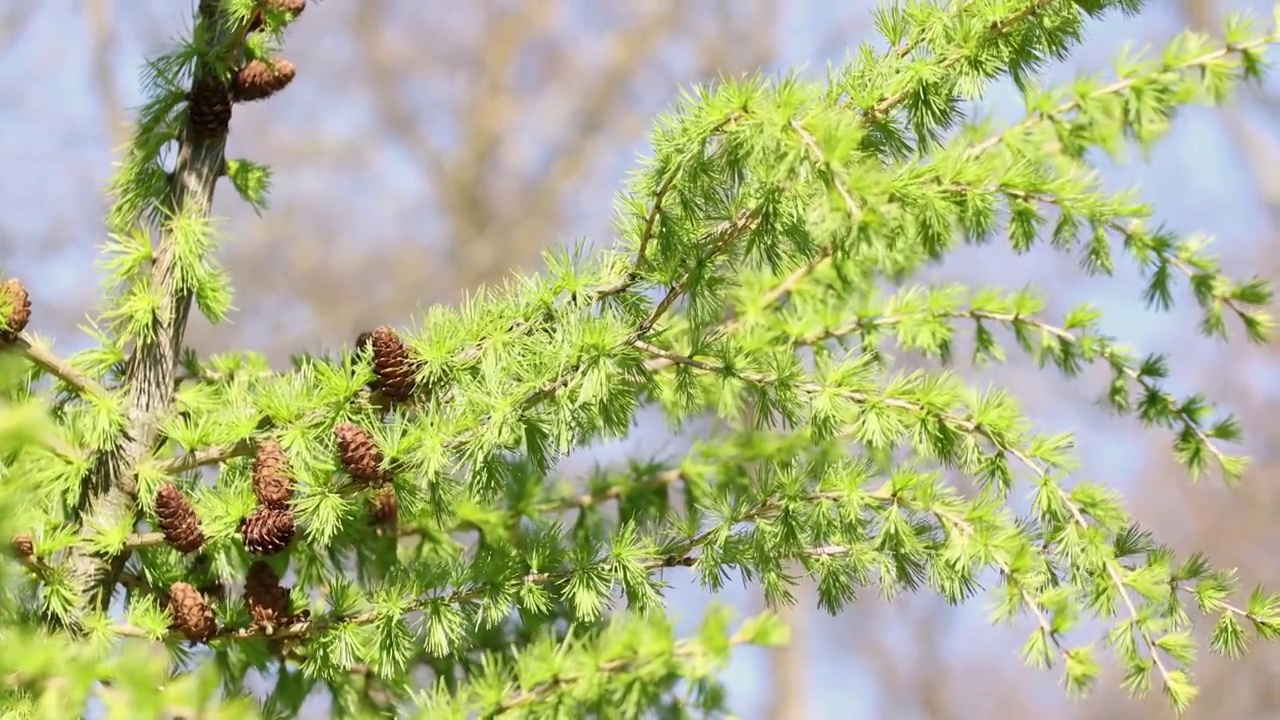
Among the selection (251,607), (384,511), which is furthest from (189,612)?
(384,511)

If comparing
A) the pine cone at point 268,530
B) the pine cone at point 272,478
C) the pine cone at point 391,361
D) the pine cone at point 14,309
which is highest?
the pine cone at point 14,309

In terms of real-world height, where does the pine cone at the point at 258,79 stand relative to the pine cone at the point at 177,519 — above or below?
above

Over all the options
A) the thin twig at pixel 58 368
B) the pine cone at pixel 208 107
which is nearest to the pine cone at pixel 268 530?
the thin twig at pixel 58 368

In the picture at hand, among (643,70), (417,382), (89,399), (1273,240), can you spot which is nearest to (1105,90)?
(417,382)

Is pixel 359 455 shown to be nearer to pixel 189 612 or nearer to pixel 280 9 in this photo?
pixel 189 612

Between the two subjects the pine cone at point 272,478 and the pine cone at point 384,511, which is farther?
the pine cone at point 384,511

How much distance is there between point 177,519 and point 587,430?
20cm

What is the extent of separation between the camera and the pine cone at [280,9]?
2.02ft

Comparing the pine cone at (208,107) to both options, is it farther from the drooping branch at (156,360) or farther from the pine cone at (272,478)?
the pine cone at (272,478)

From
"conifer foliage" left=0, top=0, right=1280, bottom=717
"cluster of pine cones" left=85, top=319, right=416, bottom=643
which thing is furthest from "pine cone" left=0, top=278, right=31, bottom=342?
"cluster of pine cones" left=85, top=319, right=416, bottom=643

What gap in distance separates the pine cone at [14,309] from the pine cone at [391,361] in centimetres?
17

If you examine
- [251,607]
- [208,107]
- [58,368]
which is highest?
[208,107]

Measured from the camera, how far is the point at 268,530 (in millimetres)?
535

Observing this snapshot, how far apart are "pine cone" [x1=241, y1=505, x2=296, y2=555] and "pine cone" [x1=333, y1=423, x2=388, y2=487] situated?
4 cm
